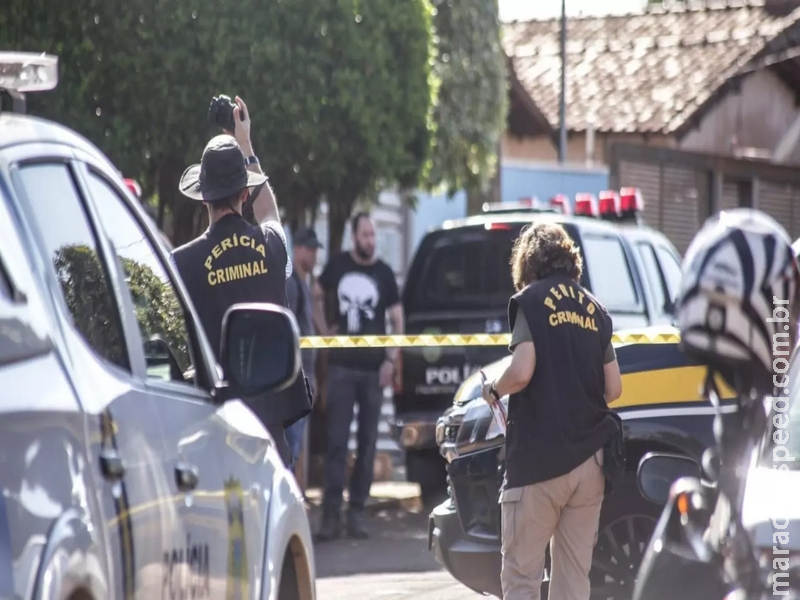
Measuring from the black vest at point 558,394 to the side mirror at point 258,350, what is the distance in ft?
7.51

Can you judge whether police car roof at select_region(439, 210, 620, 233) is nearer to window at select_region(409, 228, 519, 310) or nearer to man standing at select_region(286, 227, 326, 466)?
window at select_region(409, 228, 519, 310)

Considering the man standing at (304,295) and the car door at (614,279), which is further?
the car door at (614,279)

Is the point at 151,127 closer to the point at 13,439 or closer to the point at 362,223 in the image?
the point at 362,223

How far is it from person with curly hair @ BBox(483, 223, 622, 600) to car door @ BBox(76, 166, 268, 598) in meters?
2.04

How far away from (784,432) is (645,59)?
3098 cm

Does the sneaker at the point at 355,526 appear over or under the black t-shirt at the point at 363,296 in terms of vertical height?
under

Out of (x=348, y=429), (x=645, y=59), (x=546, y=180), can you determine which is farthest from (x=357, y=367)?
(x=645, y=59)

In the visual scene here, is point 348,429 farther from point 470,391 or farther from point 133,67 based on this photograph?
point 470,391

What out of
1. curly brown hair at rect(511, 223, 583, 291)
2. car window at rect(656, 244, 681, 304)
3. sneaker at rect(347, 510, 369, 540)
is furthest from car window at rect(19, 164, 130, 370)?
car window at rect(656, 244, 681, 304)

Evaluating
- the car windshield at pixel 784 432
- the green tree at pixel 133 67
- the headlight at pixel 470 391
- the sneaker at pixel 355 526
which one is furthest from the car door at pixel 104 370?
the green tree at pixel 133 67

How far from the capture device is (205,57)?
12477 millimetres

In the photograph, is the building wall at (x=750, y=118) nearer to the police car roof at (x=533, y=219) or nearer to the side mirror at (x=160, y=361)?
the police car roof at (x=533, y=219)

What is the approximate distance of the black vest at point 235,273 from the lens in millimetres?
6089

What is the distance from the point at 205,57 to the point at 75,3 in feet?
3.12
